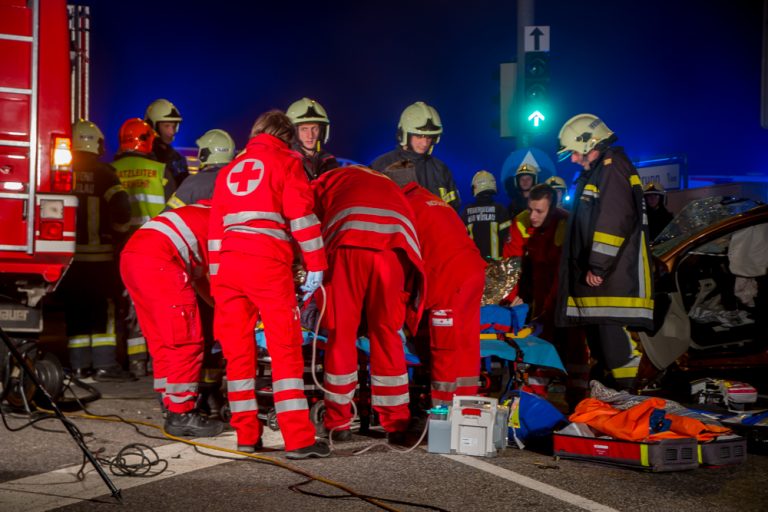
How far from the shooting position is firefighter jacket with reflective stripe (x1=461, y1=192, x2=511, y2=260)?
34.2 ft

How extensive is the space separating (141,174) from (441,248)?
4.03 m

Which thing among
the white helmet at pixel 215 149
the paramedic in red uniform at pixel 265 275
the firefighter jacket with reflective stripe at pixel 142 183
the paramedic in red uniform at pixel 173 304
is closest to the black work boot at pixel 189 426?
the paramedic in red uniform at pixel 173 304

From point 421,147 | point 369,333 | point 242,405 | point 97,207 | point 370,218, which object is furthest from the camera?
point 97,207

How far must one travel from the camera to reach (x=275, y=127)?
17.6 ft

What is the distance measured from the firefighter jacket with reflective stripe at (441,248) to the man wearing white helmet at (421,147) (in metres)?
1.86

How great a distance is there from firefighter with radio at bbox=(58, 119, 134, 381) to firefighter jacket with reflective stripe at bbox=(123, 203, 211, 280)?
2567 mm

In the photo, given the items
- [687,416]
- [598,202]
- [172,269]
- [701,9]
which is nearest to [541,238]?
[598,202]

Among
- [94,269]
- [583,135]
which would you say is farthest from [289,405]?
[94,269]

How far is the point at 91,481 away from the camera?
464cm

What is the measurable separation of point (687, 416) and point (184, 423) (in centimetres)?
306

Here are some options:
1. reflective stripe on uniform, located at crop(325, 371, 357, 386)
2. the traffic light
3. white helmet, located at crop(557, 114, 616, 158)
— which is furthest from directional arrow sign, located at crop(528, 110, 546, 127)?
reflective stripe on uniform, located at crop(325, 371, 357, 386)

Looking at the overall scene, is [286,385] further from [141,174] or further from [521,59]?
[521,59]

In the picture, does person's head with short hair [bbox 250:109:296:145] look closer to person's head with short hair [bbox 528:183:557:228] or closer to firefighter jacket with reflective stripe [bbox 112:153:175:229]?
person's head with short hair [bbox 528:183:557:228]

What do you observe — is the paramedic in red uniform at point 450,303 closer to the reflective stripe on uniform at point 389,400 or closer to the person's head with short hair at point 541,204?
the reflective stripe on uniform at point 389,400
